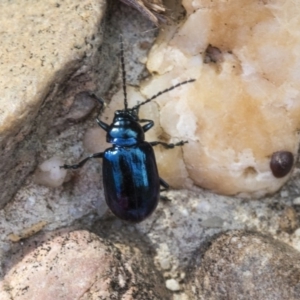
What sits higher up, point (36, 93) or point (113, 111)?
point (36, 93)

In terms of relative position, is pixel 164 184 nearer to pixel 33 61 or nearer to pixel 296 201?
pixel 296 201

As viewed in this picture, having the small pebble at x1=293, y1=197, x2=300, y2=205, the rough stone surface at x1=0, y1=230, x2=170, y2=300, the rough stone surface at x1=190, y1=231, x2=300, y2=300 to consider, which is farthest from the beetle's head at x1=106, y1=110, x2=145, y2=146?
the small pebble at x1=293, y1=197, x2=300, y2=205

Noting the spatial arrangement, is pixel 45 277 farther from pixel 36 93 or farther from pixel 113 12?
pixel 113 12

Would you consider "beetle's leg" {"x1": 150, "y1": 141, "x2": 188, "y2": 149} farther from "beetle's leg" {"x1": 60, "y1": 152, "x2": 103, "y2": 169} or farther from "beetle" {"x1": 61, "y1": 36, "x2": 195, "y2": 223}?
"beetle's leg" {"x1": 60, "y1": 152, "x2": 103, "y2": 169}

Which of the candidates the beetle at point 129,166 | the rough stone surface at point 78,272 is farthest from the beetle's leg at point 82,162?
the rough stone surface at point 78,272

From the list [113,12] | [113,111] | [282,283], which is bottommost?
[282,283]

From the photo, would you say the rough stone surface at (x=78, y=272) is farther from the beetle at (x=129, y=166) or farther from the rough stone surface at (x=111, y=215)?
the beetle at (x=129, y=166)

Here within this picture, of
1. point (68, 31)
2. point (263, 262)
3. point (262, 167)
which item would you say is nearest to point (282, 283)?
point (263, 262)
